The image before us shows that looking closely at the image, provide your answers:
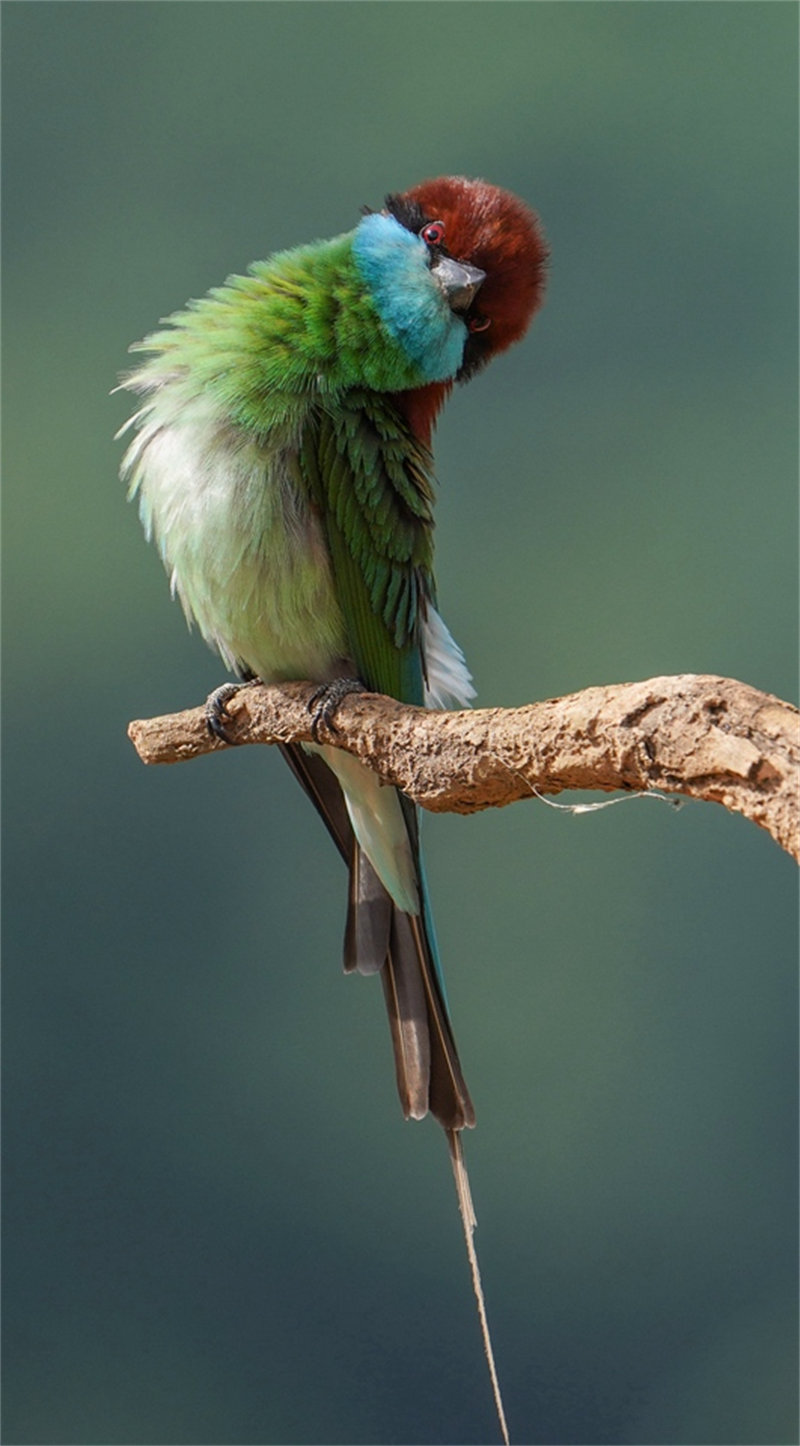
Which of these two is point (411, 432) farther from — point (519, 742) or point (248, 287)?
point (519, 742)

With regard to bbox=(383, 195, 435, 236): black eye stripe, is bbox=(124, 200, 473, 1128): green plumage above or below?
below

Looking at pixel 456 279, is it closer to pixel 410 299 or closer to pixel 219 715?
pixel 410 299

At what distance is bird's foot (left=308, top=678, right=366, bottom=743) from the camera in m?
1.24

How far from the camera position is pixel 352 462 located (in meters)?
1.32

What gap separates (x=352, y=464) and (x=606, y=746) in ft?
1.71

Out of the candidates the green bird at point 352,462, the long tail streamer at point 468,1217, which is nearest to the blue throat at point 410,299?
the green bird at point 352,462

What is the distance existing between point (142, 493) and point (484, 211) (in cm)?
39

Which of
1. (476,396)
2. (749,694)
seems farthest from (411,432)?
(476,396)

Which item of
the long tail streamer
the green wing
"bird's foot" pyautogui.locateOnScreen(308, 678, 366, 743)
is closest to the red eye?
the green wing

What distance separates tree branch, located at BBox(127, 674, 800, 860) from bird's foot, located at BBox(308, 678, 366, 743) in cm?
1

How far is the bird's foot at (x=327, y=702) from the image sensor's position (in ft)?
4.06

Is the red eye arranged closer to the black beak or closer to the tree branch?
the black beak

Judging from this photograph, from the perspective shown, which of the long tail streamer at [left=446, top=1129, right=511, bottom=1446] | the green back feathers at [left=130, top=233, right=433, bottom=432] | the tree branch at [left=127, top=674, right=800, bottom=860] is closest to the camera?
the tree branch at [left=127, top=674, right=800, bottom=860]

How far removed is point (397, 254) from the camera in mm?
1349
